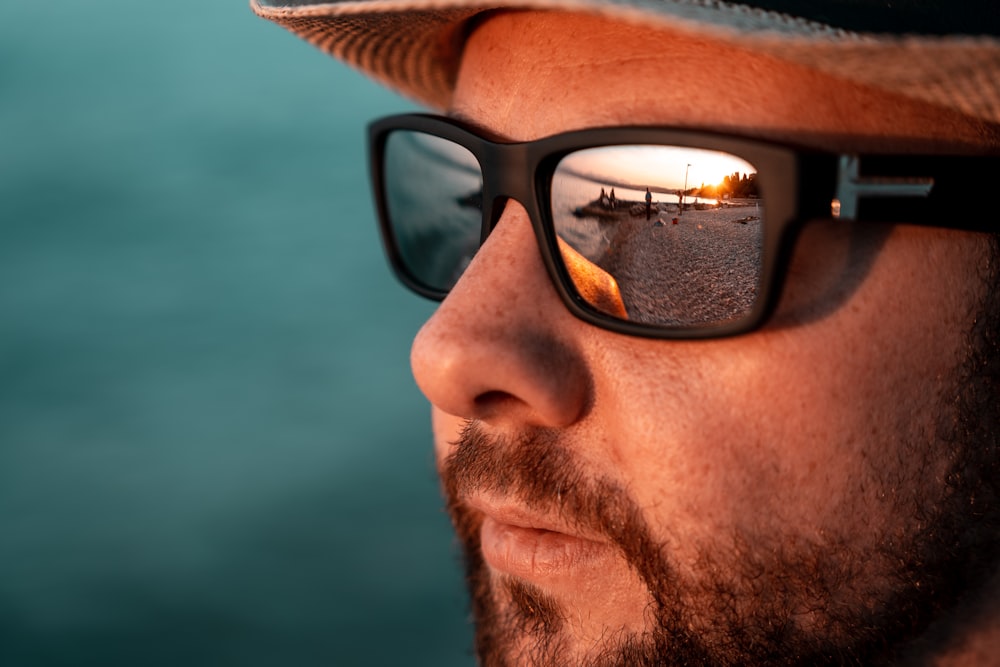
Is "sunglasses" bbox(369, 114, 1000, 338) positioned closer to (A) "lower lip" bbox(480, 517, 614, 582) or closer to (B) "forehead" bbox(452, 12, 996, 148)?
(B) "forehead" bbox(452, 12, 996, 148)

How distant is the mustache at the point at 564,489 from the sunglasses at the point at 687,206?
21 cm

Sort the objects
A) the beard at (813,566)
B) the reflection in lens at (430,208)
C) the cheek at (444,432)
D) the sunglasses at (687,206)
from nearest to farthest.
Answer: the sunglasses at (687,206) < the beard at (813,566) < the cheek at (444,432) < the reflection in lens at (430,208)

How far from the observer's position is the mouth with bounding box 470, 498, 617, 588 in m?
1.35

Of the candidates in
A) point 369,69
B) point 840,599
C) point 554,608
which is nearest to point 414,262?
point 369,69

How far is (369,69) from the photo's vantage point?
6.41ft

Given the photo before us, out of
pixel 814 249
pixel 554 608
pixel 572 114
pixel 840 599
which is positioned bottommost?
pixel 554 608

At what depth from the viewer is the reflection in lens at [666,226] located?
1160mm

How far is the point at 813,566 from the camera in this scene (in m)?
1.22

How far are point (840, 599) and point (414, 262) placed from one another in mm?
1040

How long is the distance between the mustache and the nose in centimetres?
4

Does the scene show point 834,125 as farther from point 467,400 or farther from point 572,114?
point 467,400

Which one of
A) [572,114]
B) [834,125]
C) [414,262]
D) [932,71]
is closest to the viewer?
[932,71]

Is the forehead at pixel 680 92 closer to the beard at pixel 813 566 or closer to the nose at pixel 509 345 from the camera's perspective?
the nose at pixel 509 345

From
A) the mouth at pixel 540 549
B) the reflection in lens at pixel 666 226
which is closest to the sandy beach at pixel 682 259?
the reflection in lens at pixel 666 226
